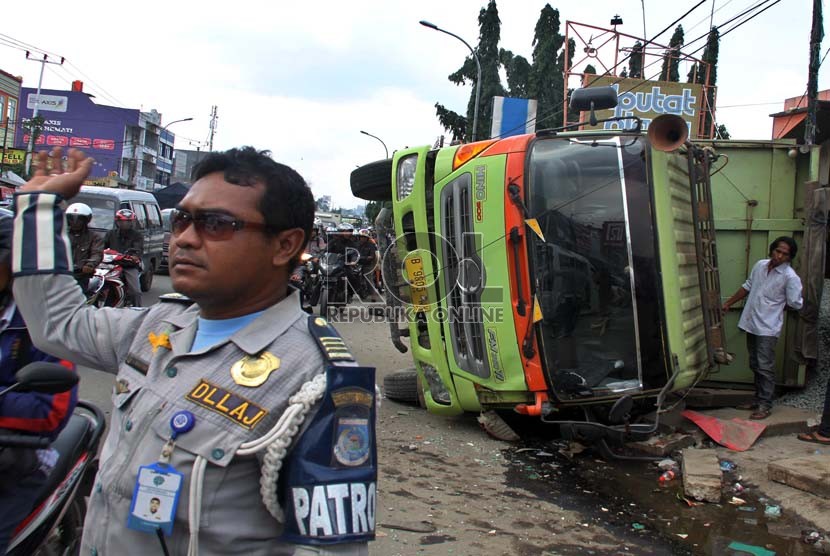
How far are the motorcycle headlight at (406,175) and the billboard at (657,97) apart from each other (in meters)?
8.85

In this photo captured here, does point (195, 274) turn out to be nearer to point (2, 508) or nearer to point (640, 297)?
point (2, 508)

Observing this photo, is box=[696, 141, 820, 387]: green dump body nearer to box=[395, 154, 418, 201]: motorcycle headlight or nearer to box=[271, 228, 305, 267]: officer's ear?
box=[395, 154, 418, 201]: motorcycle headlight

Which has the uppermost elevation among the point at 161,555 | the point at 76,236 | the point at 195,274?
the point at 76,236

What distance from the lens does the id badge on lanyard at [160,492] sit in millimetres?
1275

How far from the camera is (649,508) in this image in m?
4.34

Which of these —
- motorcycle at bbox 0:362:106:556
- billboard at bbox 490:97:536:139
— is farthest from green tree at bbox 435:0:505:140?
motorcycle at bbox 0:362:106:556

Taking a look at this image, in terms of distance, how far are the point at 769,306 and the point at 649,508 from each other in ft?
8.78

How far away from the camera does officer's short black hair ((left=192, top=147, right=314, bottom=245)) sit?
1483mm

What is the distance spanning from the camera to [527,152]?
4914 millimetres

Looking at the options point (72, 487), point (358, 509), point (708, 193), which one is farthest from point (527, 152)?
point (358, 509)

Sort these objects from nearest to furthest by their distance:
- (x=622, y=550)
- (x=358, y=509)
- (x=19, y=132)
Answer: (x=358, y=509) → (x=622, y=550) → (x=19, y=132)

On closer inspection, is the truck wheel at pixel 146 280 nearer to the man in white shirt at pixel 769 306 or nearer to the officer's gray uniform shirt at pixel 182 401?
the man in white shirt at pixel 769 306

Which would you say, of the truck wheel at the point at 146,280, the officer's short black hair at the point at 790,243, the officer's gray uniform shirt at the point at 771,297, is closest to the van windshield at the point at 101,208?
the truck wheel at the point at 146,280

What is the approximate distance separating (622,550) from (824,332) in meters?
4.74
